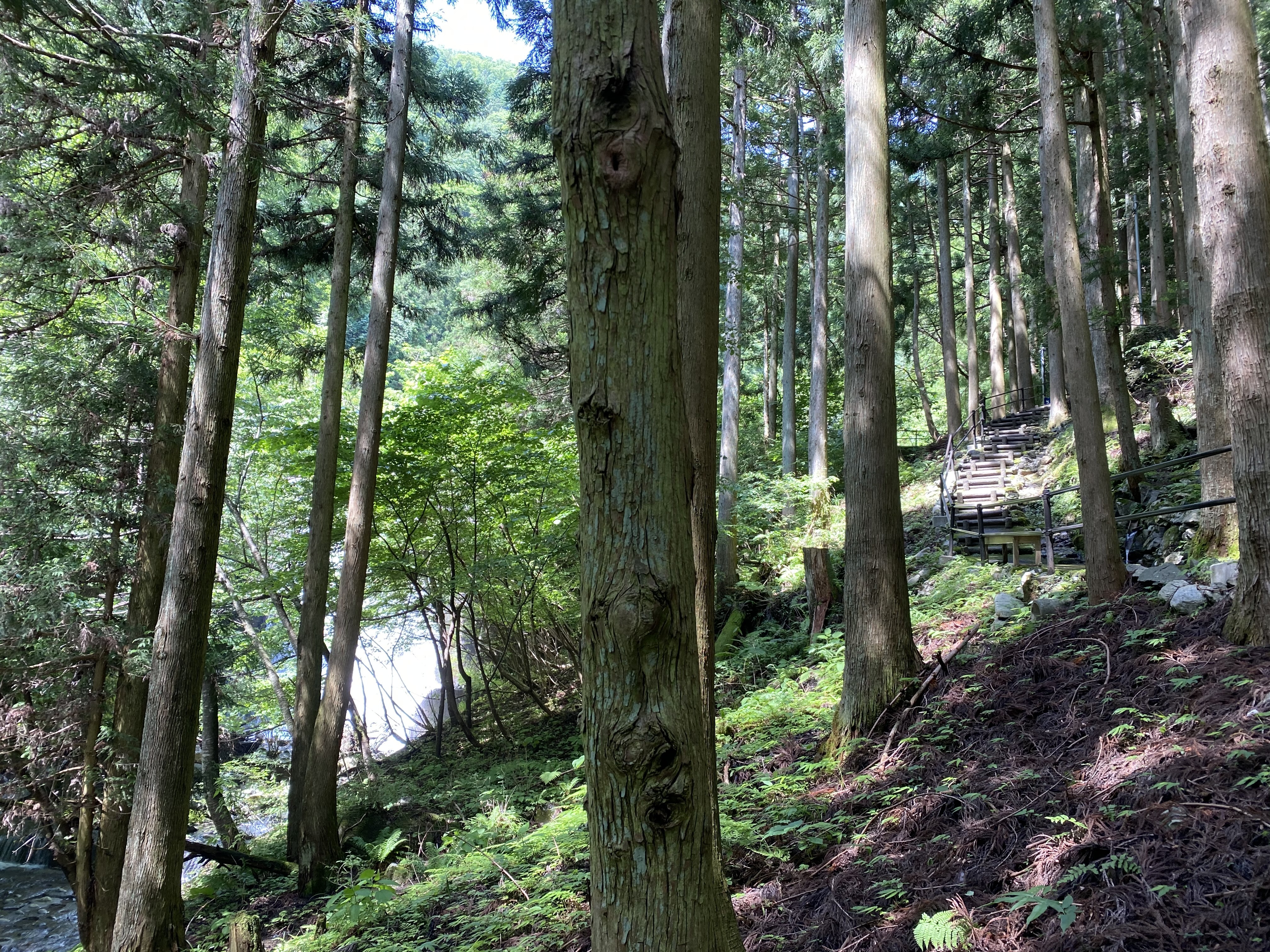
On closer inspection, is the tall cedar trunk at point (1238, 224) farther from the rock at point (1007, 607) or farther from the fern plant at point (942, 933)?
the fern plant at point (942, 933)

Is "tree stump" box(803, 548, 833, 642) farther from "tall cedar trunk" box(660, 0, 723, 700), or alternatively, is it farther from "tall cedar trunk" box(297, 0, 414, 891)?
"tall cedar trunk" box(660, 0, 723, 700)

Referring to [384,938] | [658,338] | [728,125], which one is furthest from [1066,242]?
[728,125]

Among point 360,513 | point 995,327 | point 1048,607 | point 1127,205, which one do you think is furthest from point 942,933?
point 1127,205

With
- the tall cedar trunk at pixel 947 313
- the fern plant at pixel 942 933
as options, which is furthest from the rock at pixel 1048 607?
the tall cedar trunk at pixel 947 313

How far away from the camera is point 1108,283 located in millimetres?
11766

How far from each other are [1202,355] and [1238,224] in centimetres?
464

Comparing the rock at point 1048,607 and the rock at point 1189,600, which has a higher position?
the rock at point 1189,600

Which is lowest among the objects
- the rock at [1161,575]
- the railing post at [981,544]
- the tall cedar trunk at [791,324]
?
the rock at [1161,575]

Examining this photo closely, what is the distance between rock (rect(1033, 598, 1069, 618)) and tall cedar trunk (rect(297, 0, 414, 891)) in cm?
770

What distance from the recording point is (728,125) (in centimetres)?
Result: 1661

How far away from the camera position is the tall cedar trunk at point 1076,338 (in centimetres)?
692

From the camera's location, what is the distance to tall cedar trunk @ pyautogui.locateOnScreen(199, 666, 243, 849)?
35.5 ft

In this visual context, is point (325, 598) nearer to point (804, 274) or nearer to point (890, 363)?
point (890, 363)

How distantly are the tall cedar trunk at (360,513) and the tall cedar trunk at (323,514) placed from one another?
276mm
